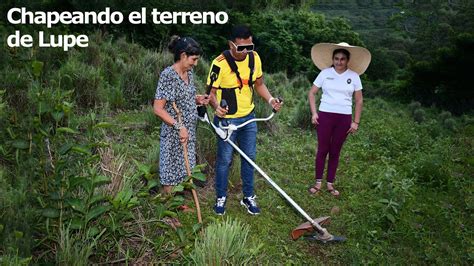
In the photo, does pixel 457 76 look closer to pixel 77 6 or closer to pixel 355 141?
pixel 355 141

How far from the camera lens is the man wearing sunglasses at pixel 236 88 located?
13.6 ft

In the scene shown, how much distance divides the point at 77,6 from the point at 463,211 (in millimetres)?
10047

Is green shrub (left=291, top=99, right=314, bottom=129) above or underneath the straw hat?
underneath

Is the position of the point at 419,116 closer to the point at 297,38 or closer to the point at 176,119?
the point at 297,38

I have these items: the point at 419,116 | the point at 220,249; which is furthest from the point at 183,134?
the point at 419,116

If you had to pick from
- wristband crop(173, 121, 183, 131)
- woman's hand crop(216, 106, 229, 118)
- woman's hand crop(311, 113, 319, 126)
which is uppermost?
woman's hand crop(216, 106, 229, 118)

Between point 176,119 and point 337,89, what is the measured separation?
5.79 feet

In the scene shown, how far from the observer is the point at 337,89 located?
200 inches

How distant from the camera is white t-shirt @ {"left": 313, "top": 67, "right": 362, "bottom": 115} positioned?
507 centimetres

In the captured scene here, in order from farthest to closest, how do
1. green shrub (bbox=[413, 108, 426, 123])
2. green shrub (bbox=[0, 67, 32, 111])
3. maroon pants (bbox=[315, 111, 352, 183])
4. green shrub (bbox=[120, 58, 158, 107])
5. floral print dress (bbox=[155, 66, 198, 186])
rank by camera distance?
1. green shrub (bbox=[413, 108, 426, 123])
2. green shrub (bbox=[120, 58, 158, 107])
3. green shrub (bbox=[0, 67, 32, 111])
4. maroon pants (bbox=[315, 111, 352, 183])
5. floral print dress (bbox=[155, 66, 198, 186])

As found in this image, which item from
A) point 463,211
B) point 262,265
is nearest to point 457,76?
point 463,211

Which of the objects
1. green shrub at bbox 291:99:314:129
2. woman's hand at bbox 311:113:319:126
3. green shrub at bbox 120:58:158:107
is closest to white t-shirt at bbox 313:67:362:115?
woman's hand at bbox 311:113:319:126

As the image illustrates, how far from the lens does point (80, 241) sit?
10.4ft

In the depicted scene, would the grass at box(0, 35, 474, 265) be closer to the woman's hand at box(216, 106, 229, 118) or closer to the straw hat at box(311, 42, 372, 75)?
the woman's hand at box(216, 106, 229, 118)
